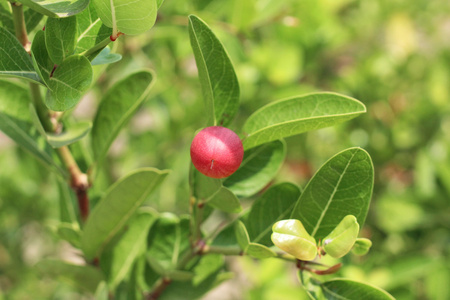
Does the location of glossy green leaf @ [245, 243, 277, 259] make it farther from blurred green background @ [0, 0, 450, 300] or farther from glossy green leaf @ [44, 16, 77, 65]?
blurred green background @ [0, 0, 450, 300]

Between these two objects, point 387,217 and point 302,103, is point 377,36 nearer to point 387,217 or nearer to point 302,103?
point 387,217

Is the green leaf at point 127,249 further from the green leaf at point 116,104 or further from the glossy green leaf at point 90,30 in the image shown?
the glossy green leaf at point 90,30

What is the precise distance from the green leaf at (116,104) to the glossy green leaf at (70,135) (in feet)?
0.24

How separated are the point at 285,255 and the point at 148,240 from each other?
1.06 feet

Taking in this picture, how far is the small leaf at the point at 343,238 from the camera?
0.58m

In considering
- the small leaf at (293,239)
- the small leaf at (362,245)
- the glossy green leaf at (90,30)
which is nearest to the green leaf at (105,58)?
the glossy green leaf at (90,30)

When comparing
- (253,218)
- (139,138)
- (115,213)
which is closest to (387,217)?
(139,138)

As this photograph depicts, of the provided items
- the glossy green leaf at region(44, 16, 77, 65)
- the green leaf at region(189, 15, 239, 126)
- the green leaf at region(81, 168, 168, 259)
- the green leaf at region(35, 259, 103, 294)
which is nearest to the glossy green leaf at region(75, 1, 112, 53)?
the glossy green leaf at region(44, 16, 77, 65)

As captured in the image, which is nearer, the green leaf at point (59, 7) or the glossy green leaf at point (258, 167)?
the green leaf at point (59, 7)

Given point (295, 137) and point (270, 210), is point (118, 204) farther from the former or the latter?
point (295, 137)

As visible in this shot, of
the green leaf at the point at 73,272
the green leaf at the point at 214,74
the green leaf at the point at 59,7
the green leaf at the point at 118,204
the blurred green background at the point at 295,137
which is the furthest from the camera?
the blurred green background at the point at 295,137

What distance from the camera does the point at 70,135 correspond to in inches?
27.8

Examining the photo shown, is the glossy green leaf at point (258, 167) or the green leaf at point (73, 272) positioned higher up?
the glossy green leaf at point (258, 167)

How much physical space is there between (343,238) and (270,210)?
0.18 metres
